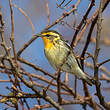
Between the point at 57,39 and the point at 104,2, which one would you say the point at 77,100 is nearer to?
the point at 104,2

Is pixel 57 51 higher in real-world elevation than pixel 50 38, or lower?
lower

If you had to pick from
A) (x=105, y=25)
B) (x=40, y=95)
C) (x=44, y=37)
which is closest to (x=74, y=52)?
(x=40, y=95)

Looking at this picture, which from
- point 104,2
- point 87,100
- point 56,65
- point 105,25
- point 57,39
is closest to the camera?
point 104,2

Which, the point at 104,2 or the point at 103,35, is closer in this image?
the point at 104,2

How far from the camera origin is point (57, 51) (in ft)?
6.62

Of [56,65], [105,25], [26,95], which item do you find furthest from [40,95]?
[105,25]

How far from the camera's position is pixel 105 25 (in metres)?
2.54

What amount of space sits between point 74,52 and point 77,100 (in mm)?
282

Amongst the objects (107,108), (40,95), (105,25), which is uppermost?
(105,25)

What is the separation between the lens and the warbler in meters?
1.96

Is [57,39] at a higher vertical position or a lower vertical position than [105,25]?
lower

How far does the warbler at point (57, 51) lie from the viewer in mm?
1962

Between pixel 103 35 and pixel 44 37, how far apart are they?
81 cm

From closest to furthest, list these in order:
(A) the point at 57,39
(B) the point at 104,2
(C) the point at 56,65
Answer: (B) the point at 104,2 → (C) the point at 56,65 → (A) the point at 57,39
